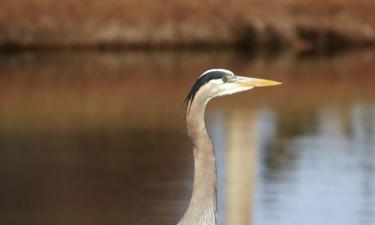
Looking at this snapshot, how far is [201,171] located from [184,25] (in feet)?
75.7

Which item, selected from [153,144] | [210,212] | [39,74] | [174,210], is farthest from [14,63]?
[210,212]

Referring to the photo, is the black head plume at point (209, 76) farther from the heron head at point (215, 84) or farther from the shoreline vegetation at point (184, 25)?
the shoreline vegetation at point (184, 25)

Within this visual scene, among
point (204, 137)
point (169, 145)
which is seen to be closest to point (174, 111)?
point (169, 145)

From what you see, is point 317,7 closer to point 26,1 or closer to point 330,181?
point 26,1

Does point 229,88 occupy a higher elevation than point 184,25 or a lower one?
higher

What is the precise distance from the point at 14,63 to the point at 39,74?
225 cm

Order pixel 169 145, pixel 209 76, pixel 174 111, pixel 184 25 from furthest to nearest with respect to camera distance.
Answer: pixel 184 25 → pixel 174 111 → pixel 169 145 → pixel 209 76

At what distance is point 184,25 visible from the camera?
97.3 ft

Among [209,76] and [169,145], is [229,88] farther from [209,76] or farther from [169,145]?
[169,145]

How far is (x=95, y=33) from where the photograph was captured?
29344mm

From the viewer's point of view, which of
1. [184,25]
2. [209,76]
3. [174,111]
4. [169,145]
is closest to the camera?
[209,76]

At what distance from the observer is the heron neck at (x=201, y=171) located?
6.70 m

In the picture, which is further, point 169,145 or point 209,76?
point 169,145

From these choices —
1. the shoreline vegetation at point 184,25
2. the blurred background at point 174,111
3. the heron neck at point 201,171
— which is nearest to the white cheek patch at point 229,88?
the heron neck at point 201,171
